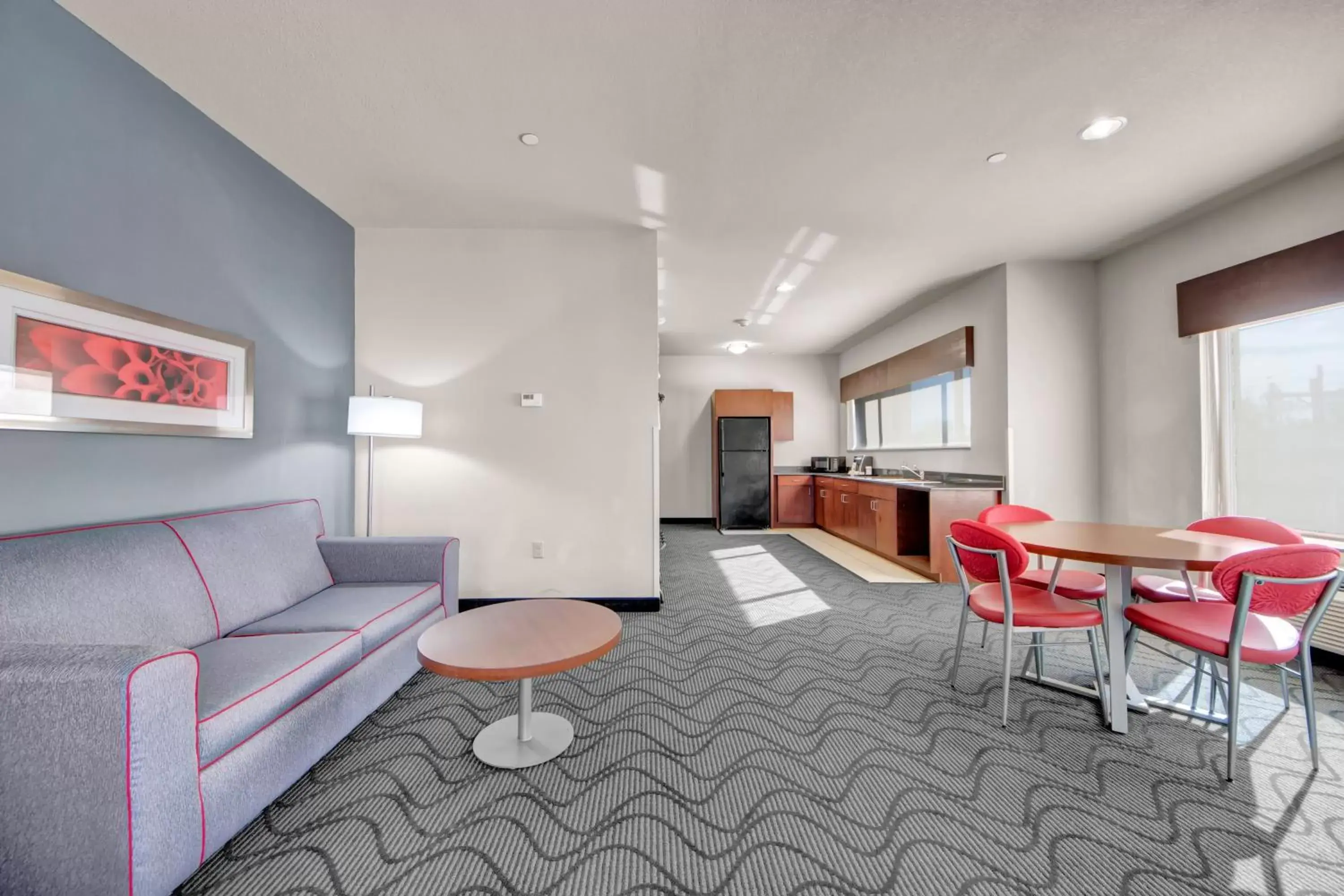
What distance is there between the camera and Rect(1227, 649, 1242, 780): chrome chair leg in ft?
5.41

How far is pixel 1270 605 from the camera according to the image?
1.71 m

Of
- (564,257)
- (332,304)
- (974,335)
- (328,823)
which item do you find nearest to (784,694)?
(328,823)

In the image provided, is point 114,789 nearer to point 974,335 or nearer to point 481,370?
point 481,370

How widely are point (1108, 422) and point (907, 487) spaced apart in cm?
157

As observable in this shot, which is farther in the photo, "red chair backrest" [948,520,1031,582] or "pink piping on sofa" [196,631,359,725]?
"red chair backrest" [948,520,1031,582]

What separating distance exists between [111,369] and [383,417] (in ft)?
3.71

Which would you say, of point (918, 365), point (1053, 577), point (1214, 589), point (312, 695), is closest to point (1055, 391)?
point (918, 365)

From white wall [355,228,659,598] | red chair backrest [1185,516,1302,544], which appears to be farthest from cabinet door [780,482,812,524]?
Result: red chair backrest [1185,516,1302,544]

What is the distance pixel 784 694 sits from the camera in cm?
235

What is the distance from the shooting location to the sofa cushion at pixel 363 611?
2.03 meters

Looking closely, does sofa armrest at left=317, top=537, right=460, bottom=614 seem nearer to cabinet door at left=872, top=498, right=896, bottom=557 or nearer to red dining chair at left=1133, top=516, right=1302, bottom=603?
red dining chair at left=1133, top=516, right=1302, bottom=603

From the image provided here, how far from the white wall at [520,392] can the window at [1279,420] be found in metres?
3.68

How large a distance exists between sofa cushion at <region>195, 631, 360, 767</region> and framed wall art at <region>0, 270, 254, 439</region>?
96cm

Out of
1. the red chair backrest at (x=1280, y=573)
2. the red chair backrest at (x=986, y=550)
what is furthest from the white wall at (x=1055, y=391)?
the red chair backrest at (x=1280, y=573)
